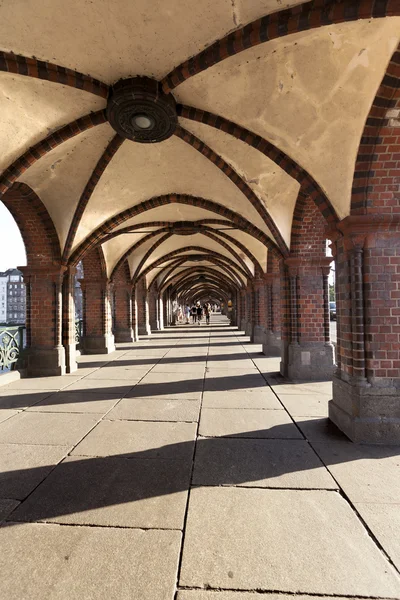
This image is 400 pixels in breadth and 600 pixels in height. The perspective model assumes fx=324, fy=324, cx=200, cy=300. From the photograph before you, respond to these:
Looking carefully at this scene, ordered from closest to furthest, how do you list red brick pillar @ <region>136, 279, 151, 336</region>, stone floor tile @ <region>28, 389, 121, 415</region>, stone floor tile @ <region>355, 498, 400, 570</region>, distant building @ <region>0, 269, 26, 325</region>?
stone floor tile @ <region>355, 498, 400, 570</region>, stone floor tile @ <region>28, 389, 121, 415</region>, red brick pillar @ <region>136, 279, 151, 336</region>, distant building @ <region>0, 269, 26, 325</region>

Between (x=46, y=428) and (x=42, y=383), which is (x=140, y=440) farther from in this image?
(x=42, y=383)

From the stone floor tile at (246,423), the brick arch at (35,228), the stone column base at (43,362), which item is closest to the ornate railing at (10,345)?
the stone column base at (43,362)

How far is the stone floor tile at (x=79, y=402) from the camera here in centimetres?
498

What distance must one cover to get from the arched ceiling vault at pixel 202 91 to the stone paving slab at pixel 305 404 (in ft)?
9.36

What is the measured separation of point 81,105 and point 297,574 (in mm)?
5847

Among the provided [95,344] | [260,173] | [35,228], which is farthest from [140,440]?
[95,344]

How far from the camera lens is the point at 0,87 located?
4.19 meters

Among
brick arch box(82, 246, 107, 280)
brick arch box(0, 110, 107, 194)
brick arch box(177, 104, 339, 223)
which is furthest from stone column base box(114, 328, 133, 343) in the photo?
brick arch box(177, 104, 339, 223)

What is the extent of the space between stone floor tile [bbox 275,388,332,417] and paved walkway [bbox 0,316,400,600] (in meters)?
0.05

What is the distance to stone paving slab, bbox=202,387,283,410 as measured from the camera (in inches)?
203

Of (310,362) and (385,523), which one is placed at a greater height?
(310,362)

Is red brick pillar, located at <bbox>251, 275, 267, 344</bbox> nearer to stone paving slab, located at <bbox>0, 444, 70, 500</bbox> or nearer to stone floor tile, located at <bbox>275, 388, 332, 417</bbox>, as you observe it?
stone floor tile, located at <bbox>275, 388, 332, 417</bbox>

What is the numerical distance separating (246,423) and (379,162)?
3732mm

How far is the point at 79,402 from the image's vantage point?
17.7ft
